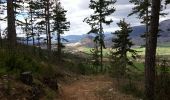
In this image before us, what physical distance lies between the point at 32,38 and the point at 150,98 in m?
56.0

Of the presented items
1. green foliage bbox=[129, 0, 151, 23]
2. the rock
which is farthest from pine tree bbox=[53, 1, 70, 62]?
the rock

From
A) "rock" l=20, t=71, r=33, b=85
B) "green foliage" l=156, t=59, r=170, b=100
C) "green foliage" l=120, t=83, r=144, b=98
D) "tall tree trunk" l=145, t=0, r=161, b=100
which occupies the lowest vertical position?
"green foliage" l=120, t=83, r=144, b=98

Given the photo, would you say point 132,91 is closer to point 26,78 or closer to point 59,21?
point 26,78

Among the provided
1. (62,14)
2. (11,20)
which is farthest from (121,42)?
(11,20)

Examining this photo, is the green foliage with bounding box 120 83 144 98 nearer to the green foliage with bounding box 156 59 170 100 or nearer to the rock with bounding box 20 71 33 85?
the green foliage with bounding box 156 59 170 100

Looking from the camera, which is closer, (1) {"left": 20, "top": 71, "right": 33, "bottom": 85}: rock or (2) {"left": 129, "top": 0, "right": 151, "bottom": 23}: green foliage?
(1) {"left": 20, "top": 71, "right": 33, "bottom": 85}: rock

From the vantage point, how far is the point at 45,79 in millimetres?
A: 16125

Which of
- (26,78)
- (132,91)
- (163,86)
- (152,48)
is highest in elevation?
(152,48)

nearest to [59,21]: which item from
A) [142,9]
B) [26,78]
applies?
[142,9]

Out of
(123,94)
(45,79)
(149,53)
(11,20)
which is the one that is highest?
(11,20)

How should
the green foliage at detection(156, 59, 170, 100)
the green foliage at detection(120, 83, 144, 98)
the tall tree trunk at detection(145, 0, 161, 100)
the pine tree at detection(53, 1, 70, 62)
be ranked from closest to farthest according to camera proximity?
the tall tree trunk at detection(145, 0, 161, 100), the green foliage at detection(156, 59, 170, 100), the green foliage at detection(120, 83, 144, 98), the pine tree at detection(53, 1, 70, 62)

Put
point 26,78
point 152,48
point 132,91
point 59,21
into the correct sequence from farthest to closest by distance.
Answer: point 59,21 < point 132,91 < point 26,78 < point 152,48

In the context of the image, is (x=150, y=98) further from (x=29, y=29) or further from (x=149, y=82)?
(x=29, y=29)

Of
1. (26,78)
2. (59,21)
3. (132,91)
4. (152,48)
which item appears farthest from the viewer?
(59,21)
